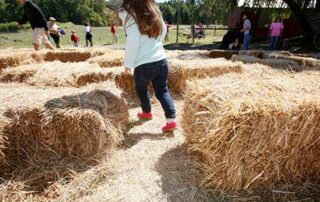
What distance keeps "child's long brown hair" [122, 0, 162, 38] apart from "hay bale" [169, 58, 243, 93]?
7.70ft

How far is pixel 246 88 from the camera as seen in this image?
3297 millimetres

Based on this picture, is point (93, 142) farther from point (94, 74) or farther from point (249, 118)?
point (94, 74)

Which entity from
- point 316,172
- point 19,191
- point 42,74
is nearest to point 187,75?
point 42,74

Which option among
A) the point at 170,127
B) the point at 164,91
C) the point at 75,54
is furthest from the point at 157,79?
the point at 75,54

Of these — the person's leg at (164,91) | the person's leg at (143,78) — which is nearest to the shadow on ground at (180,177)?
the person's leg at (164,91)

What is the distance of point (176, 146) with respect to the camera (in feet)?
13.1

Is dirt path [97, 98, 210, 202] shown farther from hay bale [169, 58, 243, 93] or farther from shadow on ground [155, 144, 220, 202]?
hay bale [169, 58, 243, 93]

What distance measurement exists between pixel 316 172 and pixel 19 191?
2846 mm

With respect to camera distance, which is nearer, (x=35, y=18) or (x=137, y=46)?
(x=137, y=46)

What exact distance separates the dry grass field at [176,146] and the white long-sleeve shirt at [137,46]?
498 millimetres

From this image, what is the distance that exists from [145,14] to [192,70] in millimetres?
2499

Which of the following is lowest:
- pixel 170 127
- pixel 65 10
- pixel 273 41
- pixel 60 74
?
pixel 65 10

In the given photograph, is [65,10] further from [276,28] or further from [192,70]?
[192,70]

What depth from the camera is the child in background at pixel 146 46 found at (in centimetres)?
387
